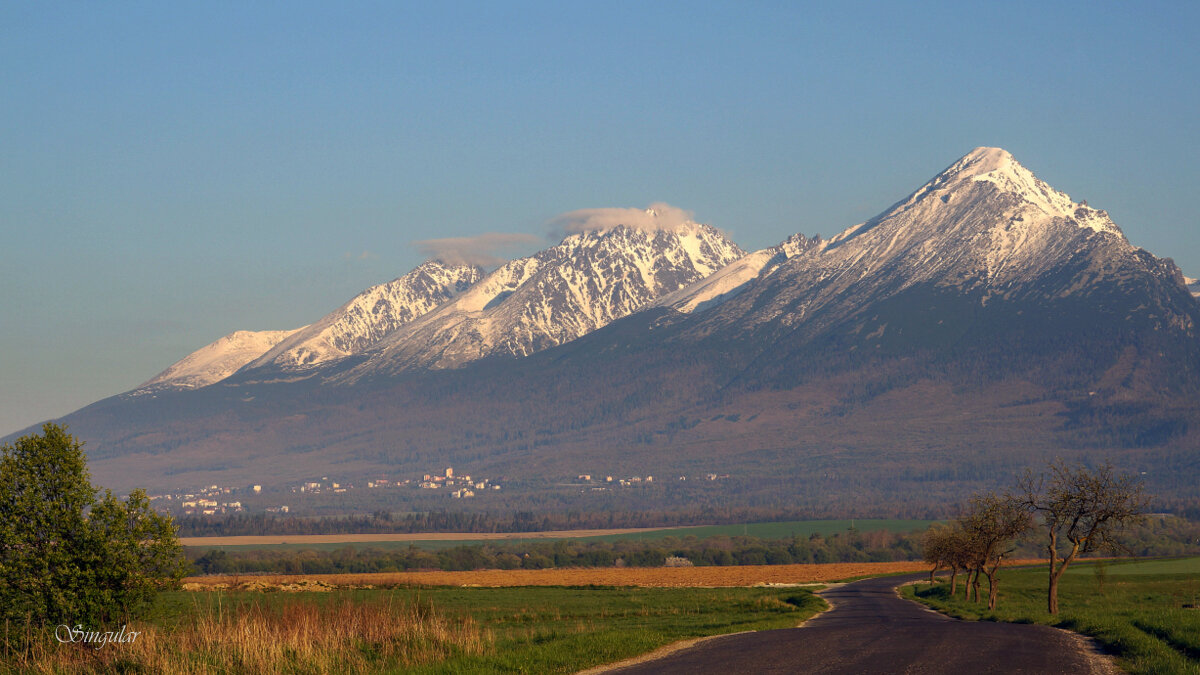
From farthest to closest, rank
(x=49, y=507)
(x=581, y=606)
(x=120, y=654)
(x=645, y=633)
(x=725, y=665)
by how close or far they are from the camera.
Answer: (x=581, y=606)
(x=645, y=633)
(x=49, y=507)
(x=120, y=654)
(x=725, y=665)

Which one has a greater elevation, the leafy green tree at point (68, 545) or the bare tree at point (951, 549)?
the leafy green tree at point (68, 545)

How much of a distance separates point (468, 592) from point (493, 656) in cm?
7759

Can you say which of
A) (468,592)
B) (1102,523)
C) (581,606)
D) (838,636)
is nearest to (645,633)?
(838,636)

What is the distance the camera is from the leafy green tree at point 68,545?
34406 mm

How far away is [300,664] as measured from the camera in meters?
32.2

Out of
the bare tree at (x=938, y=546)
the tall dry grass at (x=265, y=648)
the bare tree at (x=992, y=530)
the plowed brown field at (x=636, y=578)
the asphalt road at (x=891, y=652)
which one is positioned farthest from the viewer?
the plowed brown field at (x=636, y=578)

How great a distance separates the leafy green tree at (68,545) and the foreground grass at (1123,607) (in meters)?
27.7

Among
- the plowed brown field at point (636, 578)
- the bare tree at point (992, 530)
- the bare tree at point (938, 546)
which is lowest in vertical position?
the plowed brown field at point (636, 578)

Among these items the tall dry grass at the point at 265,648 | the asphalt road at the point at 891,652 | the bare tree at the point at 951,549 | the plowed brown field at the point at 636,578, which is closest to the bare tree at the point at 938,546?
the bare tree at the point at 951,549

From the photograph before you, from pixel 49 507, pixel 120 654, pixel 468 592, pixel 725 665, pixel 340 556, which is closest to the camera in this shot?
pixel 725 665

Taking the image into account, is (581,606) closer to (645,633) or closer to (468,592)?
(468,592)

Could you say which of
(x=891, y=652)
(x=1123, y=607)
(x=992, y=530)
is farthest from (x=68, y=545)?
(x=992, y=530)

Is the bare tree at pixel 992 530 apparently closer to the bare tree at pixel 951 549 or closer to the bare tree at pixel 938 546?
the bare tree at pixel 951 549

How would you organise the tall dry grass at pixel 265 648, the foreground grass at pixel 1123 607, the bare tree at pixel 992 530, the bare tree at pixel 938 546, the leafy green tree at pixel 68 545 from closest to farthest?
the tall dry grass at pixel 265 648 → the foreground grass at pixel 1123 607 → the leafy green tree at pixel 68 545 → the bare tree at pixel 992 530 → the bare tree at pixel 938 546
